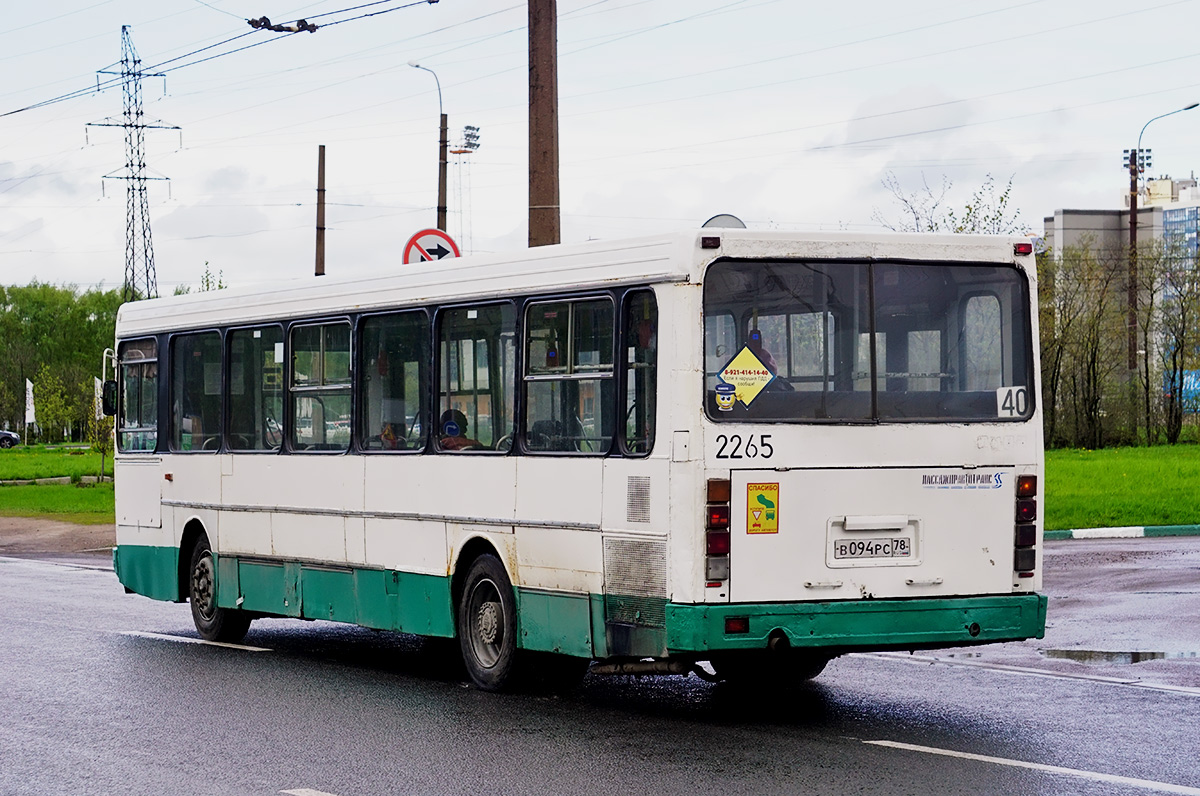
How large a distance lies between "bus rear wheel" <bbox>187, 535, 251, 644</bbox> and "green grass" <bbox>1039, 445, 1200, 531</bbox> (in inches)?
326

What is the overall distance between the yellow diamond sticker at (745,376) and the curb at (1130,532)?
610 inches

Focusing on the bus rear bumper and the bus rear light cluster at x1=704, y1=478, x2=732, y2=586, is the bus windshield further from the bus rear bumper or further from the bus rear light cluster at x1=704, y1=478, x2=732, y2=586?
the bus rear bumper

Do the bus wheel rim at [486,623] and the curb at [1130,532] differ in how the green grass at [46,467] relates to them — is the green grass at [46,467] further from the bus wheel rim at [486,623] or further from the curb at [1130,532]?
the bus wheel rim at [486,623]

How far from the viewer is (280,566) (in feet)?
46.5

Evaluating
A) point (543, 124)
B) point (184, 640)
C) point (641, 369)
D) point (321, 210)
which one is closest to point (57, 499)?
point (321, 210)

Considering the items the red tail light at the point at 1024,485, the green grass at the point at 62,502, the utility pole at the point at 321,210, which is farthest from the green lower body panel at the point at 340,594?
the utility pole at the point at 321,210

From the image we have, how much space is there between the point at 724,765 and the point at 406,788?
1.59 m

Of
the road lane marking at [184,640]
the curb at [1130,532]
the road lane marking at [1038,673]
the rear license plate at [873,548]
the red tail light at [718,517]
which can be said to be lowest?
the road lane marking at [184,640]

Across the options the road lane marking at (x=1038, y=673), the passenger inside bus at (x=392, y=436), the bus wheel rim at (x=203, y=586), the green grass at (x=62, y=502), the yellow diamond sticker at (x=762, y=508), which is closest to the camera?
the yellow diamond sticker at (x=762, y=508)

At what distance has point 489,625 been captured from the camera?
11734 mm

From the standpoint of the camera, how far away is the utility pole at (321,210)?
3713cm

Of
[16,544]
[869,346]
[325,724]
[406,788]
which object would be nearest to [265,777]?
[406,788]

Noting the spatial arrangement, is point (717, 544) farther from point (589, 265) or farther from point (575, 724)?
point (589, 265)

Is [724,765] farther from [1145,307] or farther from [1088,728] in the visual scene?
[1145,307]
